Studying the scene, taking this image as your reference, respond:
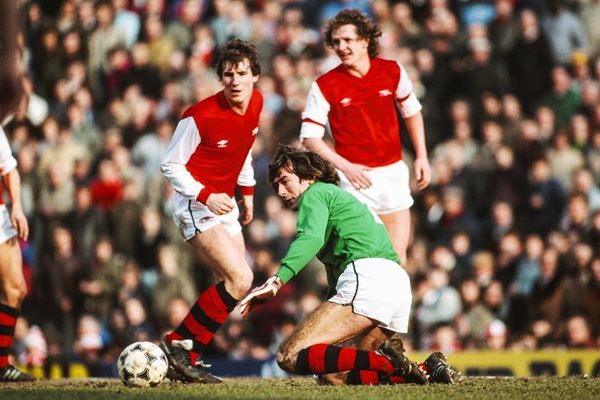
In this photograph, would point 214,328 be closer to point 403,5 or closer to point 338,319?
point 338,319

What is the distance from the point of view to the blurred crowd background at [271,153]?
14.0 metres

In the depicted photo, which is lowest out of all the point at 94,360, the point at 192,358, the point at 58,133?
the point at 94,360

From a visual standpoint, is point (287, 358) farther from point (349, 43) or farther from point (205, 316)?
point (349, 43)

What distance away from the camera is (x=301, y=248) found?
28.0 feet

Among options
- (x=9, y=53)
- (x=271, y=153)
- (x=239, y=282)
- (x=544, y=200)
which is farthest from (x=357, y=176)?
(x=271, y=153)

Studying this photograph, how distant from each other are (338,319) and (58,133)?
9.48 meters

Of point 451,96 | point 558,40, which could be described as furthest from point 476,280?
point 558,40

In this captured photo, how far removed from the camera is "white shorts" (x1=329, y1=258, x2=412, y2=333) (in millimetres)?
8945

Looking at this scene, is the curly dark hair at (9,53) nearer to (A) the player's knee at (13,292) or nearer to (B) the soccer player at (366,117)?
(A) the player's knee at (13,292)

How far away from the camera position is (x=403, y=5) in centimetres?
1825

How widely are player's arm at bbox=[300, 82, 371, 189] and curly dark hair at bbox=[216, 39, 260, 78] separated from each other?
724mm

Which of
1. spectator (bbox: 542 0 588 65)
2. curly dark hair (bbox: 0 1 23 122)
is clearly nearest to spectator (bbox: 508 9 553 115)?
spectator (bbox: 542 0 588 65)

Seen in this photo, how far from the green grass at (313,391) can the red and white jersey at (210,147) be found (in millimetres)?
1563

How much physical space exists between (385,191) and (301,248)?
2.18m
